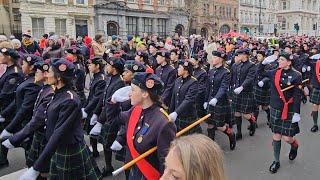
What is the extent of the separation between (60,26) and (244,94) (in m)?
26.7

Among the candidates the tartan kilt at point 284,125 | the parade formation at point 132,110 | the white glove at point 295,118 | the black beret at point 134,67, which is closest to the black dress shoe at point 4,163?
the parade formation at point 132,110

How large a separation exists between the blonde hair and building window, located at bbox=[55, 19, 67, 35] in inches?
1249

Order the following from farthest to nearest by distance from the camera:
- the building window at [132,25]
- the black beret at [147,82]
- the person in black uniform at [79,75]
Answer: the building window at [132,25]
the person in black uniform at [79,75]
the black beret at [147,82]

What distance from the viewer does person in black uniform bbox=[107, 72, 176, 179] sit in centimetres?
325

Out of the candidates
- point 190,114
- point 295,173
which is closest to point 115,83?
point 190,114

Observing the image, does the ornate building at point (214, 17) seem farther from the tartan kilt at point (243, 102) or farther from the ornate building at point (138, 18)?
the tartan kilt at point (243, 102)

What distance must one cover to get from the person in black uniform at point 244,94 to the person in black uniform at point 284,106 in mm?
1765

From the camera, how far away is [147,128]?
3338 mm

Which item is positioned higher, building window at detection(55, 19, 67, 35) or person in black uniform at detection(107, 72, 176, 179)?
building window at detection(55, 19, 67, 35)

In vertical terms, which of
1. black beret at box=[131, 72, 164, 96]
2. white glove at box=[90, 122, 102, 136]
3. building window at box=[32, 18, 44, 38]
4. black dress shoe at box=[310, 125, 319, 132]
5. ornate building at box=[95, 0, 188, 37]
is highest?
ornate building at box=[95, 0, 188, 37]

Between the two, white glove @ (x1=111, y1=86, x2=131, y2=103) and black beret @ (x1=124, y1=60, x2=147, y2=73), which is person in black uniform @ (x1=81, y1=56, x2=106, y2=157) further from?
white glove @ (x1=111, y1=86, x2=131, y2=103)

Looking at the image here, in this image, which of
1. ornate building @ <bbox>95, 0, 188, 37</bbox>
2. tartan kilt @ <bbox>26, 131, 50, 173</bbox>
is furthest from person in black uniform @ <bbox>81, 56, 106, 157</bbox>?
ornate building @ <bbox>95, 0, 188, 37</bbox>

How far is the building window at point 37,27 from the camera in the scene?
98.3 feet

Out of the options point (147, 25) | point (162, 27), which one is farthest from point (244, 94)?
point (162, 27)
